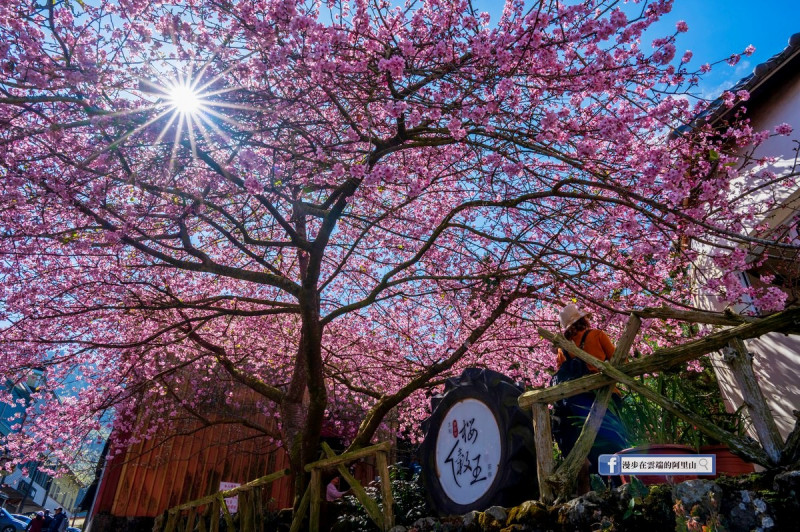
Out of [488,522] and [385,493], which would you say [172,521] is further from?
[488,522]

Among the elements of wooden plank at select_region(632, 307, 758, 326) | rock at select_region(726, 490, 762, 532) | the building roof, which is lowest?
rock at select_region(726, 490, 762, 532)

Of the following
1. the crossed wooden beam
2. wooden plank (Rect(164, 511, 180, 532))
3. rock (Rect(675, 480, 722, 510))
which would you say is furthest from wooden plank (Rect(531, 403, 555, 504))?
wooden plank (Rect(164, 511, 180, 532))

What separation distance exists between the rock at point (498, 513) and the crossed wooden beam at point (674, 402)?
0.29 meters

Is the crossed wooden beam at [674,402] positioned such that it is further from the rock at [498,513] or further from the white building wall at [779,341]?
the white building wall at [779,341]

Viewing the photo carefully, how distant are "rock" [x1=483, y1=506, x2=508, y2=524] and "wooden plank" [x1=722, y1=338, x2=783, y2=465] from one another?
1561mm

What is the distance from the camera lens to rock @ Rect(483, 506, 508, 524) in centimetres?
329

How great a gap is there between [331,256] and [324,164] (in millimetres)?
4804

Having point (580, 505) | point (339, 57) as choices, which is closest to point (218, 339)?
point (339, 57)

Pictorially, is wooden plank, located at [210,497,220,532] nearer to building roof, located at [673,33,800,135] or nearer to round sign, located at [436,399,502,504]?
round sign, located at [436,399,502,504]

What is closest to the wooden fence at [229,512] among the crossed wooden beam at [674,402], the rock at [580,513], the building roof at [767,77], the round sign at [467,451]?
the round sign at [467,451]

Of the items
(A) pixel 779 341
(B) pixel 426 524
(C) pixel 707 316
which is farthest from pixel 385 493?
(A) pixel 779 341

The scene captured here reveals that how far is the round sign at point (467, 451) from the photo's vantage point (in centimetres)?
396

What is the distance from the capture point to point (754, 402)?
8.33ft

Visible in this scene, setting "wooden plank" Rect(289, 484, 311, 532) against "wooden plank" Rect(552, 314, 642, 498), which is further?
"wooden plank" Rect(289, 484, 311, 532)
